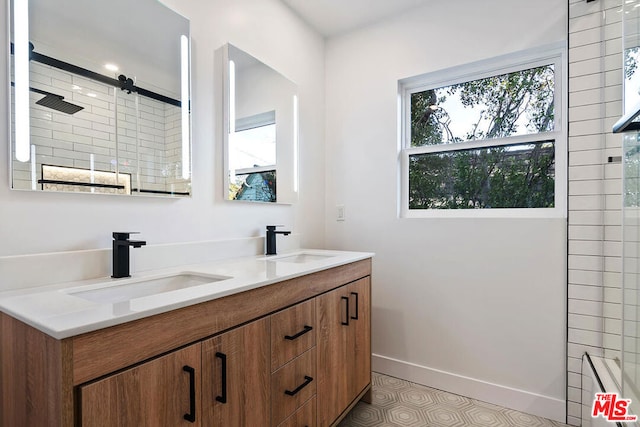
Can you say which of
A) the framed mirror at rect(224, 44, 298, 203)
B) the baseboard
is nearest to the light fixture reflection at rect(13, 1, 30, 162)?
the framed mirror at rect(224, 44, 298, 203)

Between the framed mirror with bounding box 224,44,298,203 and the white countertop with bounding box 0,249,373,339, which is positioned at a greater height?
the framed mirror with bounding box 224,44,298,203

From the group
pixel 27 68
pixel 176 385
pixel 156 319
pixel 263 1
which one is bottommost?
pixel 176 385

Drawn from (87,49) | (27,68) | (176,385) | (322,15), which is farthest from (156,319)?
(322,15)

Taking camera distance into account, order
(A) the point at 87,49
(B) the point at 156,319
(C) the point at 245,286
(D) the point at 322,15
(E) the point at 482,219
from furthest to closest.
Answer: (D) the point at 322,15 → (E) the point at 482,219 → (A) the point at 87,49 → (C) the point at 245,286 → (B) the point at 156,319

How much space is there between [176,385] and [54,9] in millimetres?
1268

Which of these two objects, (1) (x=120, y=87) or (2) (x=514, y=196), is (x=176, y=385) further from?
(2) (x=514, y=196)

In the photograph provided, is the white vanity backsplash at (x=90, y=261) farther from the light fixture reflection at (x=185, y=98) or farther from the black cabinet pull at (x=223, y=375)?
the black cabinet pull at (x=223, y=375)

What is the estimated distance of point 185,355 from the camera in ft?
2.73

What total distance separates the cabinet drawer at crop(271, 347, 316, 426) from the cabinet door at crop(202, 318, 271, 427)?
4 cm

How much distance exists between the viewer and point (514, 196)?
194cm

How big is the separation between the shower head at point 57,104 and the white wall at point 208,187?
94mm

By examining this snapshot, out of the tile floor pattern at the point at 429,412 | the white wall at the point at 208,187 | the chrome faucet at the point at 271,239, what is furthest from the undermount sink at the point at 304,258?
the tile floor pattern at the point at 429,412

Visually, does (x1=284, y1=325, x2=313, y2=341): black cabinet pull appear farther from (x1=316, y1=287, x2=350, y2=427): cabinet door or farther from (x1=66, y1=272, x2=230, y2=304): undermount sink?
(x1=66, y1=272, x2=230, y2=304): undermount sink

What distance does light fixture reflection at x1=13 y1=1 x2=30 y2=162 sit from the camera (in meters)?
1.01
